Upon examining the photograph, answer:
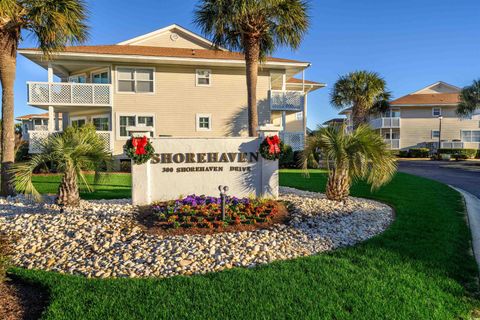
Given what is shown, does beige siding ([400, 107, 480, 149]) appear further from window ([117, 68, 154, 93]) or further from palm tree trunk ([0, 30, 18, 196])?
palm tree trunk ([0, 30, 18, 196])

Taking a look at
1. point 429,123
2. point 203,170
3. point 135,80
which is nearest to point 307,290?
point 203,170

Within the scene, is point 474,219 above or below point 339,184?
below

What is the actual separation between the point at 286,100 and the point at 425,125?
27519mm

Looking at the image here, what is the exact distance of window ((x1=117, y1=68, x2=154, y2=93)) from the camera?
62.6 feet

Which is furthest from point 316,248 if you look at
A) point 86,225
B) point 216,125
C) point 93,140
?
point 216,125

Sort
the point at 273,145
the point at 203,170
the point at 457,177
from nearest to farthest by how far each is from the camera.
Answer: the point at 273,145 < the point at 203,170 < the point at 457,177

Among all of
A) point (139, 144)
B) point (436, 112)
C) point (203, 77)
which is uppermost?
point (436, 112)

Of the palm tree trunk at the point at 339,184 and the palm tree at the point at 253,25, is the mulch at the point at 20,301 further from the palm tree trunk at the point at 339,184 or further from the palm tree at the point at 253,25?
the palm tree at the point at 253,25

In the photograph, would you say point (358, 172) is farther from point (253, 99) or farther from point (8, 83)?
point (8, 83)

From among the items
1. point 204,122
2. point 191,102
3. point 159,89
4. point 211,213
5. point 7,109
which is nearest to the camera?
point 211,213

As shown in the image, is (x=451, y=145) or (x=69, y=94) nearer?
(x=69, y=94)

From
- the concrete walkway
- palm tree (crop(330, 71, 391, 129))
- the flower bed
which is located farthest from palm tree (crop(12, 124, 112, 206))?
palm tree (crop(330, 71, 391, 129))

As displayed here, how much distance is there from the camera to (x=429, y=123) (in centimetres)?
3928

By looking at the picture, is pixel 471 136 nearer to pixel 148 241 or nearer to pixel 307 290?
pixel 307 290
